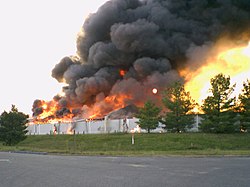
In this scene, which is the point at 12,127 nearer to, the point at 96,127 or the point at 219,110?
the point at 96,127

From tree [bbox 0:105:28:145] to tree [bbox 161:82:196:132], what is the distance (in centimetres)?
1788

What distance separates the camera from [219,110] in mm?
36750

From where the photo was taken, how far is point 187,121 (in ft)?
127

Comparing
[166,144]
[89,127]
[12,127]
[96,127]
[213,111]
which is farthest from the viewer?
[89,127]

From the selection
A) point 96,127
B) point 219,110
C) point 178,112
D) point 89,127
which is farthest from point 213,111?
point 89,127

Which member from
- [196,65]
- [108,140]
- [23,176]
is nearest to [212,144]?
[108,140]

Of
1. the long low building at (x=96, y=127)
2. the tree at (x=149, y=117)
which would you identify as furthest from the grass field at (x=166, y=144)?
the long low building at (x=96, y=127)

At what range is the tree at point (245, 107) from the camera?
36781 millimetres

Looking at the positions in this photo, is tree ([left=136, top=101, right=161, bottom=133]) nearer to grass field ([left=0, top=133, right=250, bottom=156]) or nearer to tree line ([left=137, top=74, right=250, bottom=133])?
tree line ([left=137, top=74, right=250, bottom=133])

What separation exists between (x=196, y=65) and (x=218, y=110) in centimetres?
3872

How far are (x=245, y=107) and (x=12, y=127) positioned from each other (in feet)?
91.4

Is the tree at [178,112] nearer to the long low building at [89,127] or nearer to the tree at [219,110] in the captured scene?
the tree at [219,110]

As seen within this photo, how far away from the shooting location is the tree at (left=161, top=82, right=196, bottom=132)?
38875mm

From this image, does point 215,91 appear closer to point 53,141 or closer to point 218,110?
point 218,110
